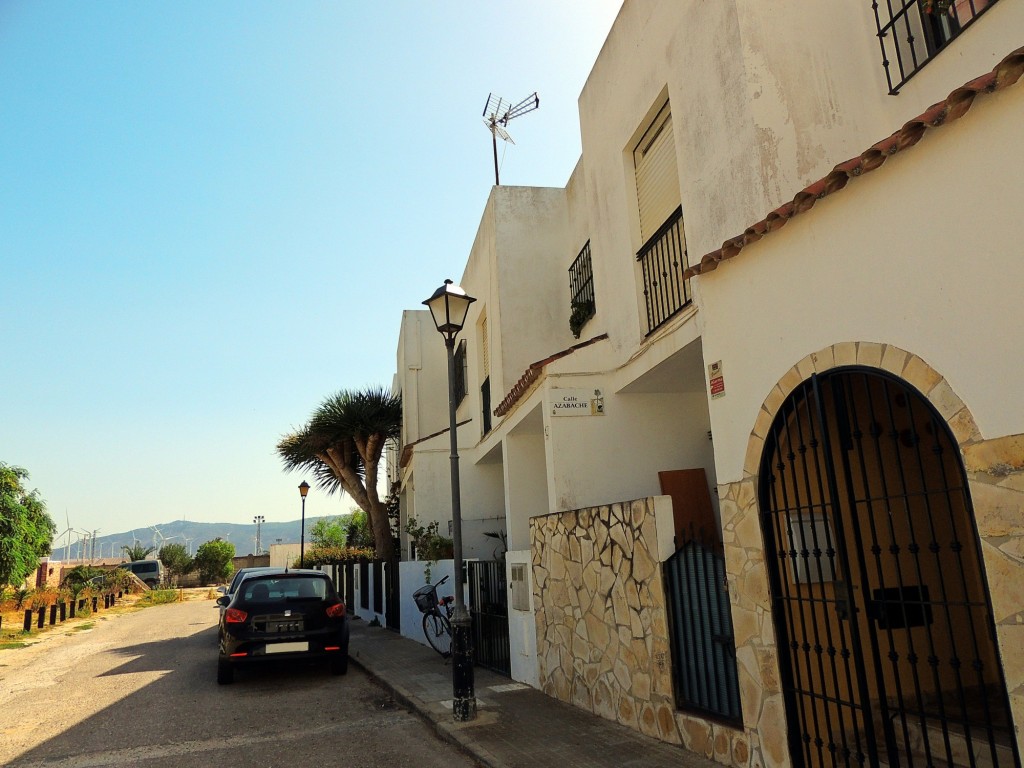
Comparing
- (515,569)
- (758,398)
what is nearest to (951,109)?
(758,398)

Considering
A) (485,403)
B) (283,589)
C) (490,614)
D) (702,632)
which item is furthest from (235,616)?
(702,632)

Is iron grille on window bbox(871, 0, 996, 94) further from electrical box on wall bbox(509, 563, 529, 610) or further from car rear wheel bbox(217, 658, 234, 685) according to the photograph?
car rear wheel bbox(217, 658, 234, 685)

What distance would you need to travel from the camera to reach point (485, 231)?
528 inches

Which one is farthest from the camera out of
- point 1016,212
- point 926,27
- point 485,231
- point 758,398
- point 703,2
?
point 485,231

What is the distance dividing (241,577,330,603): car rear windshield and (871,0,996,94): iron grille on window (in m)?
9.41

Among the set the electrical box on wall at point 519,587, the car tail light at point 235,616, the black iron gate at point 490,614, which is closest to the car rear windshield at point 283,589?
the car tail light at point 235,616

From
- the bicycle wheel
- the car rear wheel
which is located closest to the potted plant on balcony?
the bicycle wheel

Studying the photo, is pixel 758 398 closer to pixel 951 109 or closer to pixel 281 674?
pixel 951 109

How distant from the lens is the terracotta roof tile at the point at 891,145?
10.8 feet

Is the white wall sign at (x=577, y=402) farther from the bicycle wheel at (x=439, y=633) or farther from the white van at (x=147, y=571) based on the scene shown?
the white van at (x=147, y=571)

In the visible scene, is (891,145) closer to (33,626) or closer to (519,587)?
(519,587)

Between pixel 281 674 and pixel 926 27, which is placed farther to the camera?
pixel 281 674

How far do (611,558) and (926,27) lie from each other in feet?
17.4

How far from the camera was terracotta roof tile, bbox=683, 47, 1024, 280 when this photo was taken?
3.28 meters
